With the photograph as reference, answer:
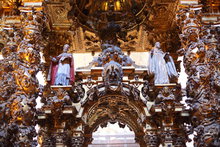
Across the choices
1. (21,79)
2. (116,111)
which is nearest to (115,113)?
(116,111)

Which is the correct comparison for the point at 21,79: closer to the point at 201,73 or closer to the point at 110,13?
the point at 201,73

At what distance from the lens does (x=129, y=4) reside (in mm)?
11227

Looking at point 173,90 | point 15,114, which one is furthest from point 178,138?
point 15,114

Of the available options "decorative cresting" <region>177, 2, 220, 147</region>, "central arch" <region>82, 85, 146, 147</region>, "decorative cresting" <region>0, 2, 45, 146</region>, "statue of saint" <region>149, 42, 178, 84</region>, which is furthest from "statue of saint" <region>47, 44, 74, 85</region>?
"decorative cresting" <region>177, 2, 220, 147</region>

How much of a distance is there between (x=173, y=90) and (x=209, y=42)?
1.48 m

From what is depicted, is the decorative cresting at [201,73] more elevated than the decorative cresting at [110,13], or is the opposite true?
the decorative cresting at [110,13]

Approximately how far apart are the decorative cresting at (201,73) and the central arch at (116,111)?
5.56 ft

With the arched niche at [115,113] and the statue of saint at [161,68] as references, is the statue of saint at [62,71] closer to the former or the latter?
the arched niche at [115,113]

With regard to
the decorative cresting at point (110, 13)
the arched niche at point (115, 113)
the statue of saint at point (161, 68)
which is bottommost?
the arched niche at point (115, 113)

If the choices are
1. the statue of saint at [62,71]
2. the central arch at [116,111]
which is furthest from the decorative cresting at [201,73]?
the statue of saint at [62,71]

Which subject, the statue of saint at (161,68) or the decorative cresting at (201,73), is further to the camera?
the statue of saint at (161,68)

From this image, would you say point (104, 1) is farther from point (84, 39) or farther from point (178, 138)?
point (178, 138)

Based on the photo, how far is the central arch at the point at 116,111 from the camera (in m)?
8.47

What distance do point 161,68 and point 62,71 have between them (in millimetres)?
2672
